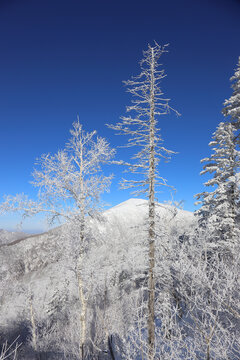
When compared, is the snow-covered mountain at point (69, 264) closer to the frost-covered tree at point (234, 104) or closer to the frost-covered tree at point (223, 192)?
the frost-covered tree at point (223, 192)

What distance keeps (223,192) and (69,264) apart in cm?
1097

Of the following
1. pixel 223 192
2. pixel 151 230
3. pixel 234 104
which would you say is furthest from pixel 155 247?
pixel 234 104

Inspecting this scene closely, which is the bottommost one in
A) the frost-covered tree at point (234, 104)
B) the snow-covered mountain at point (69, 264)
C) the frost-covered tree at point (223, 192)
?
the snow-covered mountain at point (69, 264)

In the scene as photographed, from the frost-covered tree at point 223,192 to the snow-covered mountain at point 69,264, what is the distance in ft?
8.83

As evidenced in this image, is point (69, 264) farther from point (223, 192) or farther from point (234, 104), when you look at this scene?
point (234, 104)

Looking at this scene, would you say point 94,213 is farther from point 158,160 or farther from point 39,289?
point 39,289

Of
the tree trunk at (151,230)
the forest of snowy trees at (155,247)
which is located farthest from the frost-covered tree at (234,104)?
the tree trunk at (151,230)

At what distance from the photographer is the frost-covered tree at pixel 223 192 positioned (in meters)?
12.8

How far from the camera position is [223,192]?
1309 cm

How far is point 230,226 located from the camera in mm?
12703

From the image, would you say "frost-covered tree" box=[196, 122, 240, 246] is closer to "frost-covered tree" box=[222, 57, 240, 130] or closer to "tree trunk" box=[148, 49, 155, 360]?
"frost-covered tree" box=[222, 57, 240, 130]

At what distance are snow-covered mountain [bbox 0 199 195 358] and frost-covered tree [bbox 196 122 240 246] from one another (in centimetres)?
269

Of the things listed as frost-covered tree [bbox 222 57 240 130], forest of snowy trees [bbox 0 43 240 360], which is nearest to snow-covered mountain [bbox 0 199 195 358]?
forest of snowy trees [bbox 0 43 240 360]

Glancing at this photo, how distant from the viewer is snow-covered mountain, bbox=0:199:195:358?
32.6ft
